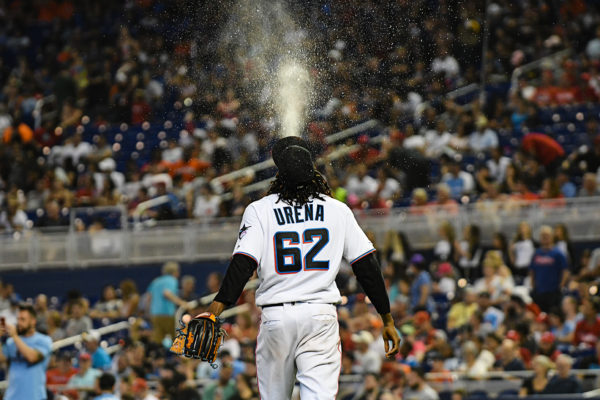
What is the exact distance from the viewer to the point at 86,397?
1092 cm

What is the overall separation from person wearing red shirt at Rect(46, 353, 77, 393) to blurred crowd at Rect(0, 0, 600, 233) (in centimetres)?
361

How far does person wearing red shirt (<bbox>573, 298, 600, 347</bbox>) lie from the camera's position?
444 inches

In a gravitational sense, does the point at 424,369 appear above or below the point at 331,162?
below

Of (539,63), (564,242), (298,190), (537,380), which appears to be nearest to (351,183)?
(564,242)

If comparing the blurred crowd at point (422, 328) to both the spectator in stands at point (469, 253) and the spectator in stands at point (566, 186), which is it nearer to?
the spectator in stands at point (469, 253)

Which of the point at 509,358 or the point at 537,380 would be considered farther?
the point at 509,358

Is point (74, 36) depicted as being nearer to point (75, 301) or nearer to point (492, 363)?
point (75, 301)

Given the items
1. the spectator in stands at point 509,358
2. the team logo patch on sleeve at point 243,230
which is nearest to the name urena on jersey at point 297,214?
the team logo patch on sleeve at point 243,230

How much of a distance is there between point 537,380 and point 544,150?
4.99 m

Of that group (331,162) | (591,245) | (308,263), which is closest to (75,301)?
(331,162)

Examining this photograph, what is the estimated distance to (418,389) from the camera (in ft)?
34.3

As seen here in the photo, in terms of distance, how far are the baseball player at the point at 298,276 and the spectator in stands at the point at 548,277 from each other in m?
6.68

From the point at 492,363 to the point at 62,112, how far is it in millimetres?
10901

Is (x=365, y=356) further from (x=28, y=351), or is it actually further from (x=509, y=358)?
(x=28, y=351)
